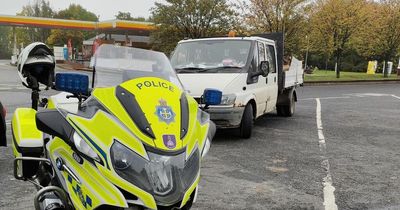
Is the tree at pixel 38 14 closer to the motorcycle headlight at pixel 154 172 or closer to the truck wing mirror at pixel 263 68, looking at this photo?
the truck wing mirror at pixel 263 68

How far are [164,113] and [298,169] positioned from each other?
4.19 m

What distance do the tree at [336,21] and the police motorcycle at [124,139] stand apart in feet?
97.6

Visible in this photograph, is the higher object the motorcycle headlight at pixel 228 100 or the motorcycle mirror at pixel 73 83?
the motorcycle mirror at pixel 73 83

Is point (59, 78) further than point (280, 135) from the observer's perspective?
No

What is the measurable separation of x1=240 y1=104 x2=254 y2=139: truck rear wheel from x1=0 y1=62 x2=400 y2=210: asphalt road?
0.17m

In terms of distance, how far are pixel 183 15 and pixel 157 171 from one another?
2660 cm

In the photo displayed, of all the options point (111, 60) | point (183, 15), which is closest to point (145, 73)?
point (111, 60)

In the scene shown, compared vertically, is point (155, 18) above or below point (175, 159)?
above

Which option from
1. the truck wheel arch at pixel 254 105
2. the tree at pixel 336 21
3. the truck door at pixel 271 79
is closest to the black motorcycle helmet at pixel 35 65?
the truck wheel arch at pixel 254 105

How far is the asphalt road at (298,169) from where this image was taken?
5.02 m

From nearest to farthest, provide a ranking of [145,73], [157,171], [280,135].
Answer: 1. [157,171]
2. [145,73]
3. [280,135]

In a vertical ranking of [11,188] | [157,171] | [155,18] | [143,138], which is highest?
[155,18]

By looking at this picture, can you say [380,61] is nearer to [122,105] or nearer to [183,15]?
[183,15]

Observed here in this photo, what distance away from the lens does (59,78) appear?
324 centimetres
